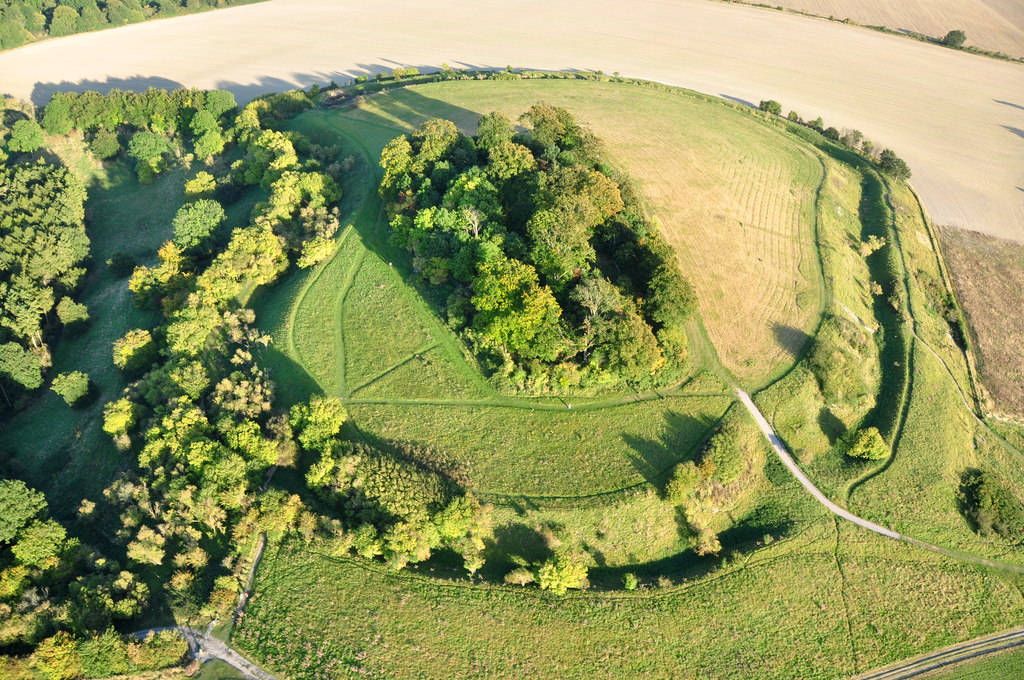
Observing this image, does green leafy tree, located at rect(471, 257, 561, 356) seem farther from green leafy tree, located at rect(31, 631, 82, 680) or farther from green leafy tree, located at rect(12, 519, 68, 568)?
green leafy tree, located at rect(12, 519, 68, 568)

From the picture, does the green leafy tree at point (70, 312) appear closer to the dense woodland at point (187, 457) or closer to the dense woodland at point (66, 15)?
the dense woodland at point (187, 457)

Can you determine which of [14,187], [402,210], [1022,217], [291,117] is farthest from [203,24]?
[1022,217]

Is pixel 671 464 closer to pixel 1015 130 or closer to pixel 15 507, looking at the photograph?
pixel 15 507

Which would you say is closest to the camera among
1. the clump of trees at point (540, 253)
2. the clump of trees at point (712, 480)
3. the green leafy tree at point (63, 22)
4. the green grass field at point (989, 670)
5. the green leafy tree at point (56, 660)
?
the green leafy tree at point (56, 660)

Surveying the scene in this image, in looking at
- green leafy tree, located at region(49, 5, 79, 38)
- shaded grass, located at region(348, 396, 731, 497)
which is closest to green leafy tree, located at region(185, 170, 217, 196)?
shaded grass, located at region(348, 396, 731, 497)

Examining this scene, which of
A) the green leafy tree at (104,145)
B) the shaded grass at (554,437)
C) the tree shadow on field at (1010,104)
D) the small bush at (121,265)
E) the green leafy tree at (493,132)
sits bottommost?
the shaded grass at (554,437)

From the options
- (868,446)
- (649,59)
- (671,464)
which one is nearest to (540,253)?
(671,464)

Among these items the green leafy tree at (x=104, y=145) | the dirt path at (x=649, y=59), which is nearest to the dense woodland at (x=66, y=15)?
the dirt path at (x=649, y=59)
